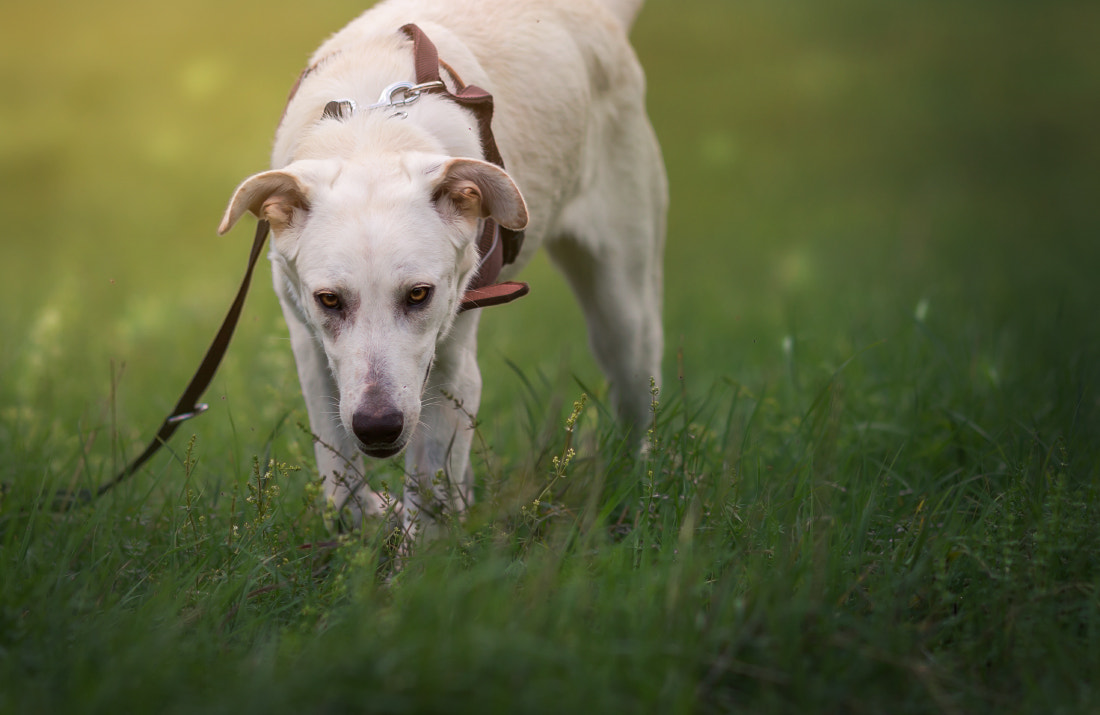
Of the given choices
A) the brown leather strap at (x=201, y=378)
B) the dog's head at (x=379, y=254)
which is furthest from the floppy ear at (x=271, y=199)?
the brown leather strap at (x=201, y=378)

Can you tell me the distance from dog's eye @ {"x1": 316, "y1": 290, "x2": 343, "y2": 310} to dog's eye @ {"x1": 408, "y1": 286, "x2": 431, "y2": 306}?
7.6 inches

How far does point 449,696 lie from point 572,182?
2458 millimetres

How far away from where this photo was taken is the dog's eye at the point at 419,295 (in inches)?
98.1

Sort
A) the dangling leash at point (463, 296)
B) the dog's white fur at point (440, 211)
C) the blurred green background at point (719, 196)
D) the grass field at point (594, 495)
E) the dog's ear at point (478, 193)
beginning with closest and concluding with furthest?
the grass field at point (594, 495) < the dog's white fur at point (440, 211) < the dog's ear at point (478, 193) < the dangling leash at point (463, 296) < the blurred green background at point (719, 196)

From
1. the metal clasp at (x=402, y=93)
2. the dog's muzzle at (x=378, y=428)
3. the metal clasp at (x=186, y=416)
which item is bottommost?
the metal clasp at (x=186, y=416)

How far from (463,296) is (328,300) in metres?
0.48

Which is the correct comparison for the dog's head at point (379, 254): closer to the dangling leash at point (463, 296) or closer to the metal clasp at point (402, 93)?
the dangling leash at point (463, 296)

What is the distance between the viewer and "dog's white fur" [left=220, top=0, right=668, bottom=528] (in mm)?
2455

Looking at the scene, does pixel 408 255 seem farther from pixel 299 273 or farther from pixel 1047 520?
pixel 1047 520

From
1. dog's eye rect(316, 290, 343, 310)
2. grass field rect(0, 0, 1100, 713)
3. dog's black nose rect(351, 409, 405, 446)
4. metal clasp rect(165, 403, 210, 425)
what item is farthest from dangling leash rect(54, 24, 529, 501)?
dog's black nose rect(351, 409, 405, 446)

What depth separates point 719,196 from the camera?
11.3m

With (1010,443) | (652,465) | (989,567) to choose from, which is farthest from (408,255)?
(1010,443)

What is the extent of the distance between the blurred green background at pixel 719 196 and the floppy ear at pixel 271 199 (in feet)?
4.51

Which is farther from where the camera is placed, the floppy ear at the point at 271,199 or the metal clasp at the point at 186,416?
the metal clasp at the point at 186,416
